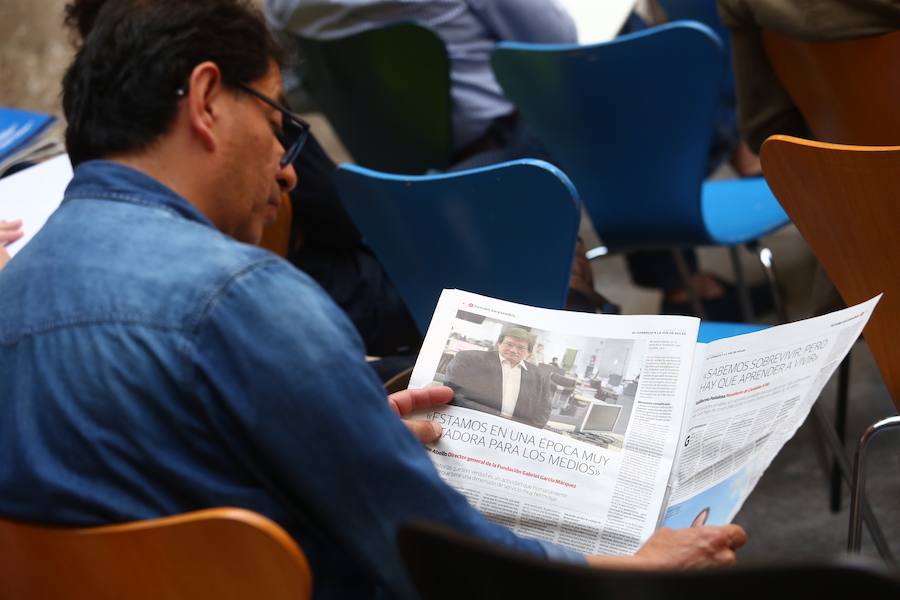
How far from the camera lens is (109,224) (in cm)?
96

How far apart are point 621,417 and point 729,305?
6.24ft

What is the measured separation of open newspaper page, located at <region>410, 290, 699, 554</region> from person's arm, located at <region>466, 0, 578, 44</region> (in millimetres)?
1493

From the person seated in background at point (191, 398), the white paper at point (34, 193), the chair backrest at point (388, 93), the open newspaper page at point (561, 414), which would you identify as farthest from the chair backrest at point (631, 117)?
the person seated in background at point (191, 398)

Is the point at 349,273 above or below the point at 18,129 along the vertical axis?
below

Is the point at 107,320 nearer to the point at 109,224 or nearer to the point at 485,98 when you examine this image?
the point at 109,224

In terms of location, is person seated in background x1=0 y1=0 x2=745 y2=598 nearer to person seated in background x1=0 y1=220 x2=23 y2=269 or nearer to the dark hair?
the dark hair

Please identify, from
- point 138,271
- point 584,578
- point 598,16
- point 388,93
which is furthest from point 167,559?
point 598,16

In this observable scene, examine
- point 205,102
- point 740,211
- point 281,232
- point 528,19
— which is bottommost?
point 740,211

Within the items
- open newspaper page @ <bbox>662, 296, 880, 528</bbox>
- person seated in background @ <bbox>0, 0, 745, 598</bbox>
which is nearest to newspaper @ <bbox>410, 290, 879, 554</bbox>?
open newspaper page @ <bbox>662, 296, 880, 528</bbox>

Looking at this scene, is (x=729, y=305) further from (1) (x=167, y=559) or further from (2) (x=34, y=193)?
(1) (x=167, y=559)

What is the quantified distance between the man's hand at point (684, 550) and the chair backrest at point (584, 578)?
348mm

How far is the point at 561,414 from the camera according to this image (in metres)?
1.15

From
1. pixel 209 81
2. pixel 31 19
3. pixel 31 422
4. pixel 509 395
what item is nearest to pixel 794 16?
pixel 509 395

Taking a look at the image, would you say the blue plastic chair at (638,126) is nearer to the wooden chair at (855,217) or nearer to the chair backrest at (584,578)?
the wooden chair at (855,217)
